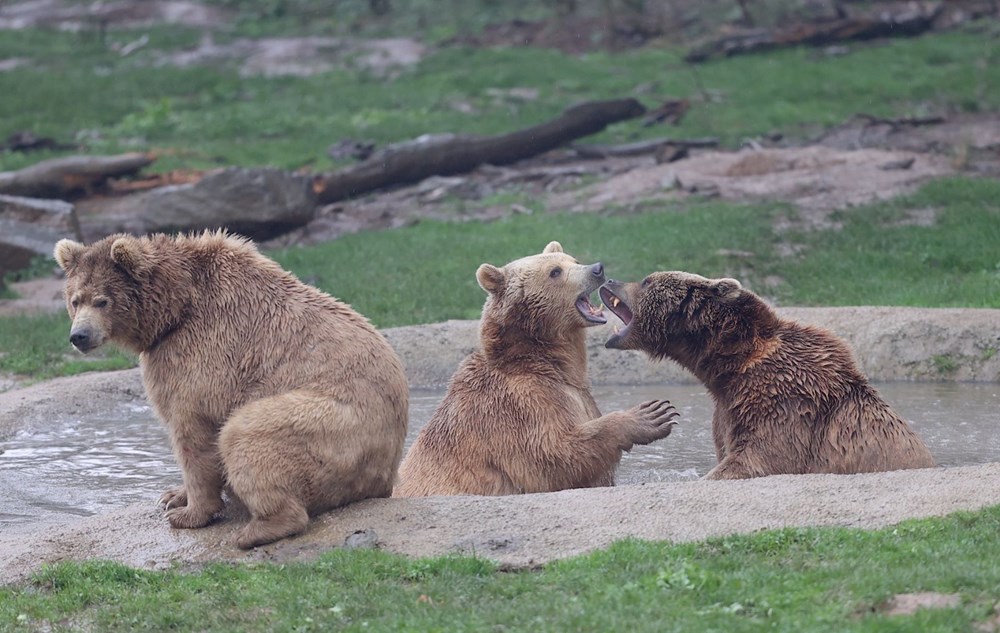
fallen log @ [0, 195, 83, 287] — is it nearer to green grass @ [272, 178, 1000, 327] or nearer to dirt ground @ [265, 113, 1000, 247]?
dirt ground @ [265, 113, 1000, 247]

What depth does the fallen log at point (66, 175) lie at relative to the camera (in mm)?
17831

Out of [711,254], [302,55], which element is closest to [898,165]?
[711,254]

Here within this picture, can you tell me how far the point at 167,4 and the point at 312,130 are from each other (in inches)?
666

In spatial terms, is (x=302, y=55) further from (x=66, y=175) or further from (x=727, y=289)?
(x=727, y=289)

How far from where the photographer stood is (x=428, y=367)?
11.3 metres

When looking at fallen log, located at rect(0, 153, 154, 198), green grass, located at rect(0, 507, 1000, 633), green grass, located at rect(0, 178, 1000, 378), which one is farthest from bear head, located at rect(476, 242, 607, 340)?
fallen log, located at rect(0, 153, 154, 198)

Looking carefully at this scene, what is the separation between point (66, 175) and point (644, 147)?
8043 millimetres

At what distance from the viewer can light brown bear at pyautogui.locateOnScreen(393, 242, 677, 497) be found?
276 inches

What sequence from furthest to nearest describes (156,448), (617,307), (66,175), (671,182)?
(66,175), (671,182), (156,448), (617,307)

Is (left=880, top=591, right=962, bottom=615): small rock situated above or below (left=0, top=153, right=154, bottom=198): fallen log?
above

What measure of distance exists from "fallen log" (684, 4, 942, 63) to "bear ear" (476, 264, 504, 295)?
19895mm

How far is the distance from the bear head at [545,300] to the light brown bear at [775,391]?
18.1 inches

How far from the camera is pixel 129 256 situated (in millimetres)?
6496

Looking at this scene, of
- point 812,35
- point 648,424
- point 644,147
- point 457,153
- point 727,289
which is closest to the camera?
point 648,424
